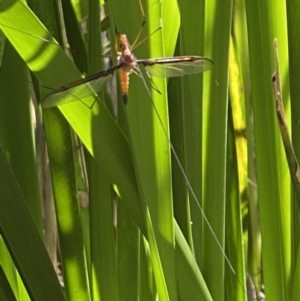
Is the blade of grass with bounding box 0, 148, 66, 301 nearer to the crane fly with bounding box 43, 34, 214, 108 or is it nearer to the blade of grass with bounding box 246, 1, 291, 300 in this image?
the crane fly with bounding box 43, 34, 214, 108

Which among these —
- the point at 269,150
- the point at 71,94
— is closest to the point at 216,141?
the point at 269,150

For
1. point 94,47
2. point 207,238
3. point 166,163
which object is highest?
point 94,47

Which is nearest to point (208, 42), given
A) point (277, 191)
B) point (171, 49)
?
point (171, 49)

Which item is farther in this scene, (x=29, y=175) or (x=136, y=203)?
(x=29, y=175)

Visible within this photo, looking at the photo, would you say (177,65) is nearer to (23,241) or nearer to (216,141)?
(216,141)

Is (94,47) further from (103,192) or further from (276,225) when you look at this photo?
(276,225)

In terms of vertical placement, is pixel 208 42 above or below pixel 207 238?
above

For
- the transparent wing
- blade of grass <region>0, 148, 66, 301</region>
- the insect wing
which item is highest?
the transparent wing

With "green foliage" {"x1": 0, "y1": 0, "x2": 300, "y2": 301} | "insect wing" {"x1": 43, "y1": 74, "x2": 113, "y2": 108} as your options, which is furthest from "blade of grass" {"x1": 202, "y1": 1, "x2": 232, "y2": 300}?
"insect wing" {"x1": 43, "y1": 74, "x2": 113, "y2": 108}
